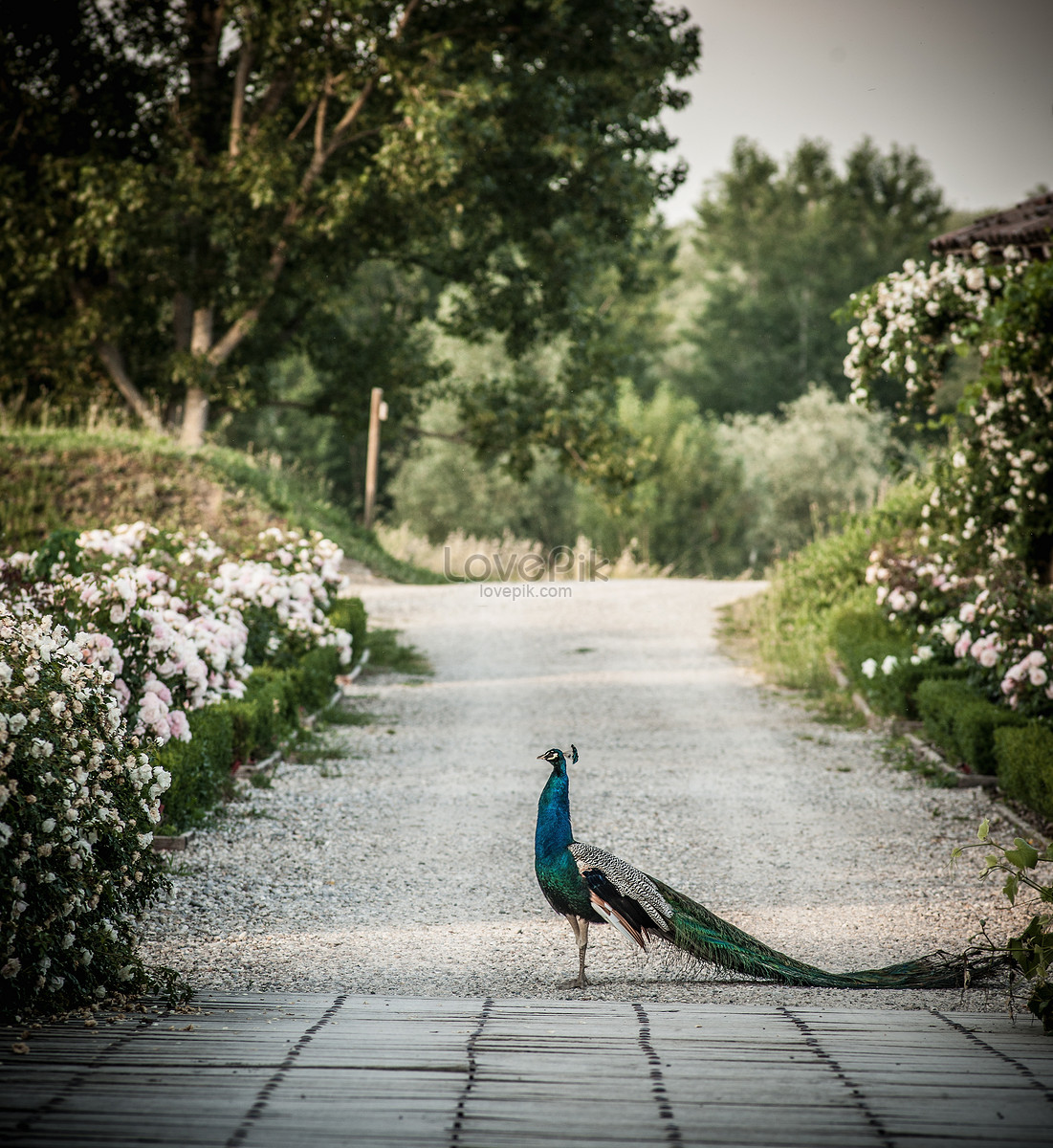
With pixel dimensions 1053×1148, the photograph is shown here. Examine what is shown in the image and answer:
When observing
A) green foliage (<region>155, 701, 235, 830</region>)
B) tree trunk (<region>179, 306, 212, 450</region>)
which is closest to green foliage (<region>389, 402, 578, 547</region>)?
tree trunk (<region>179, 306, 212, 450</region>)

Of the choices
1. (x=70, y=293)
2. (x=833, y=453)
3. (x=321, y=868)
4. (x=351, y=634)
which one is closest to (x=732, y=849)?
(x=321, y=868)

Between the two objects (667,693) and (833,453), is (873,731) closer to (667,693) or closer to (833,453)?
(667,693)

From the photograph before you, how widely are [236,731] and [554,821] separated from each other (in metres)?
3.11

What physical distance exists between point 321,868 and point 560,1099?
308cm

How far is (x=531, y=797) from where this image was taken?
644cm

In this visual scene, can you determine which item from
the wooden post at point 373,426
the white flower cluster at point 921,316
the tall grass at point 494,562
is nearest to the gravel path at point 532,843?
the white flower cluster at point 921,316

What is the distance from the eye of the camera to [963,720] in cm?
648

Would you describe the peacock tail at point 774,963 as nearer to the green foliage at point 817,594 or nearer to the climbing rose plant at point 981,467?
the climbing rose plant at point 981,467

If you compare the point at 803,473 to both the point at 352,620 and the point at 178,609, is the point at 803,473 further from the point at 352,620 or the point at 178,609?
the point at 178,609

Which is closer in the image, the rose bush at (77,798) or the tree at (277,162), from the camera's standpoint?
the rose bush at (77,798)

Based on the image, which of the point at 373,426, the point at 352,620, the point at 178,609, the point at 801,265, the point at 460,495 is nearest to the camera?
the point at 178,609

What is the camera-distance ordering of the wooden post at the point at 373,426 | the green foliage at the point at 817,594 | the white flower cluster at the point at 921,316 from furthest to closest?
the wooden post at the point at 373,426 < the green foliage at the point at 817,594 < the white flower cluster at the point at 921,316

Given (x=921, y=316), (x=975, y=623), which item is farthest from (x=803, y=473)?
(x=975, y=623)

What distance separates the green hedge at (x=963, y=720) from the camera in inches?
250
